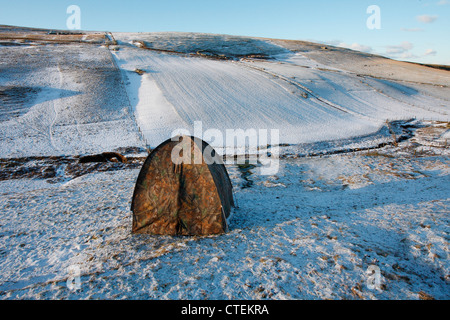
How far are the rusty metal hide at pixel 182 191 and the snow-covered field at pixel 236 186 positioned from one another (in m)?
0.40

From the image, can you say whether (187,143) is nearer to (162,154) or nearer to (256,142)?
(162,154)

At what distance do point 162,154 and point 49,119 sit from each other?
52.0 feet

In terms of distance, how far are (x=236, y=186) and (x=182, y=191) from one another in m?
3.91

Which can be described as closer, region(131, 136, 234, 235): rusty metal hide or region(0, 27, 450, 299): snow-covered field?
region(0, 27, 450, 299): snow-covered field

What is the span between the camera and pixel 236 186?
10320 millimetres

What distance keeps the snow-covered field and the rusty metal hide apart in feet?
1.32

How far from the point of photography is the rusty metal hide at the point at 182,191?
21.9ft

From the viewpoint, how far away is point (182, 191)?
6.69m

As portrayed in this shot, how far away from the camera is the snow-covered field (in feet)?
16.7

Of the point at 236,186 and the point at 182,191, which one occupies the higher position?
the point at 182,191

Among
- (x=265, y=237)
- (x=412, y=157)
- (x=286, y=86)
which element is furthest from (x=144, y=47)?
(x=265, y=237)

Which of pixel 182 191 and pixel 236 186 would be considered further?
pixel 236 186
